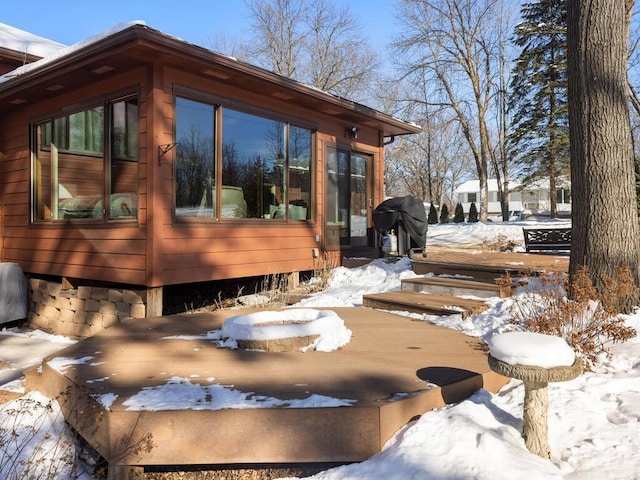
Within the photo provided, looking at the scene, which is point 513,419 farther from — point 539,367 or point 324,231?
point 324,231

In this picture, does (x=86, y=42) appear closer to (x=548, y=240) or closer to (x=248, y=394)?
→ (x=248, y=394)

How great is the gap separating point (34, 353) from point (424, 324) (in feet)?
14.9

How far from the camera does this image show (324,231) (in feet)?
25.0

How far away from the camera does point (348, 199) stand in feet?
26.9

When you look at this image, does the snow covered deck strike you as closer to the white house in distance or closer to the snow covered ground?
the snow covered ground

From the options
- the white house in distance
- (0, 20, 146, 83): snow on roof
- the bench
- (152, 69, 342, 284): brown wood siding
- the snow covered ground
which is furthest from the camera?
the white house in distance

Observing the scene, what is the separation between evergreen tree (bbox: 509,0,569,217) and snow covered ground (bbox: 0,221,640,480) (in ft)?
65.2

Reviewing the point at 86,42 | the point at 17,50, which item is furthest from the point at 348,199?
the point at 17,50

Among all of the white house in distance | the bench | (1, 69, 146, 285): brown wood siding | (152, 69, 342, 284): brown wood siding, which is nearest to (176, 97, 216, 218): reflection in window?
(152, 69, 342, 284): brown wood siding

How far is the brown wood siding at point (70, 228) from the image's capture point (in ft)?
17.5

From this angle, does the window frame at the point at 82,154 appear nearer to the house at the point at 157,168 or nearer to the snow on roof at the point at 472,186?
the house at the point at 157,168

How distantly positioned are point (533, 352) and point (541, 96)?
71.3 feet

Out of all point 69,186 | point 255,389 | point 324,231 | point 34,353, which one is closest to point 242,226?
point 324,231

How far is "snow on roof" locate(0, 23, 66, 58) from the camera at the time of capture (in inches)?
320
